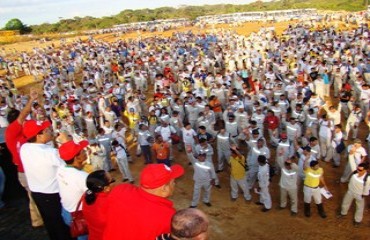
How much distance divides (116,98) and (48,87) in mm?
5710

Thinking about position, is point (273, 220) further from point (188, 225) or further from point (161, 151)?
point (188, 225)

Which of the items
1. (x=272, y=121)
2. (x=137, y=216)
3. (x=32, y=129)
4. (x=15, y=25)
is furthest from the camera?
(x=15, y=25)

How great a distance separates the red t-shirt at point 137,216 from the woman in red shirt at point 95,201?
0.60 m

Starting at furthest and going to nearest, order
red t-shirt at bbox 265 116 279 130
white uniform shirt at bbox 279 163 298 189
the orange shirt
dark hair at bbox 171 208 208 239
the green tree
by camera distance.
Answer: the green tree → red t-shirt at bbox 265 116 279 130 → the orange shirt → white uniform shirt at bbox 279 163 298 189 → dark hair at bbox 171 208 208 239

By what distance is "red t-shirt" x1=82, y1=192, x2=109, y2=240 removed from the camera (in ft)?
10.6

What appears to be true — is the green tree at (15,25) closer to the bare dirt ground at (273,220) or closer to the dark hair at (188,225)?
the bare dirt ground at (273,220)

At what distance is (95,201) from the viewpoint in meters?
3.39

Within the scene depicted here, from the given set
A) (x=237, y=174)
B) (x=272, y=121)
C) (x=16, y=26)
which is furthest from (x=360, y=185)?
(x=16, y=26)

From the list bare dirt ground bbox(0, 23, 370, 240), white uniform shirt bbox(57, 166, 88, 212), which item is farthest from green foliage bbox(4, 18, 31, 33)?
white uniform shirt bbox(57, 166, 88, 212)

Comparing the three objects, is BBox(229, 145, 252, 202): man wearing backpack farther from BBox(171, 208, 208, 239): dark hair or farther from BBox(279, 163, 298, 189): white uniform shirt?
BBox(171, 208, 208, 239): dark hair

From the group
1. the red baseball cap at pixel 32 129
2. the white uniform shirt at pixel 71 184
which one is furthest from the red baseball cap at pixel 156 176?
the red baseball cap at pixel 32 129

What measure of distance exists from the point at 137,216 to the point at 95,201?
3.28 feet

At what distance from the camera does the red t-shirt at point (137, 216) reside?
8.21 feet

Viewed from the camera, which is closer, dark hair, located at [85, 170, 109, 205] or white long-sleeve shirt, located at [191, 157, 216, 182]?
dark hair, located at [85, 170, 109, 205]
